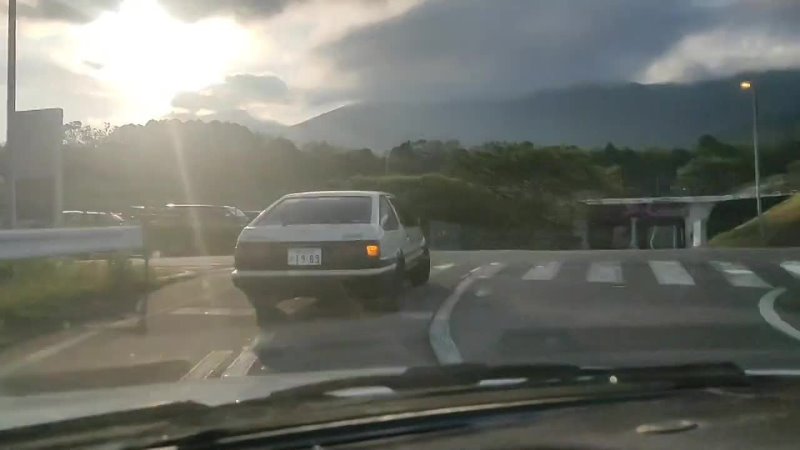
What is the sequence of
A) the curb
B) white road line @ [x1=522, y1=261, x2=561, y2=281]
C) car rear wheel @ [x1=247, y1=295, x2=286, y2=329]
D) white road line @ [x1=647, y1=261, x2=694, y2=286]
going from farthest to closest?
white road line @ [x1=522, y1=261, x2=561, y2=281] < the curb < white road line @ [x1=647, y1=261, x2=694, y2=286] < car rear wheel @ [x1=247, y1=295, x2=286, y2=329]

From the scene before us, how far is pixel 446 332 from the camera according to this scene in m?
9.50

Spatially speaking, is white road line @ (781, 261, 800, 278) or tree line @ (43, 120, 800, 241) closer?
white road line @ (781, 261, 800, 278)

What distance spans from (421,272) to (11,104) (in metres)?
7.01

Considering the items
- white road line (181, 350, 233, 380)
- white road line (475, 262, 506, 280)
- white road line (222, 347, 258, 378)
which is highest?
white road line (475, 262, 506, 280)

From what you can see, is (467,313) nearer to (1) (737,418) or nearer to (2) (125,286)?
(2) (125,286)

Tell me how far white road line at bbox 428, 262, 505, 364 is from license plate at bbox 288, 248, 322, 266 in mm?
1436

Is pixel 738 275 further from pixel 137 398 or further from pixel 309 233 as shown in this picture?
pixel 137 398

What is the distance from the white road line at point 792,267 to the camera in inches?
632

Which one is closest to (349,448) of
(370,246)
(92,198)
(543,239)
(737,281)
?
(370,246)

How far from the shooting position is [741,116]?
1393 inches

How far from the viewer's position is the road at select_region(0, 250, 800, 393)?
7633mm

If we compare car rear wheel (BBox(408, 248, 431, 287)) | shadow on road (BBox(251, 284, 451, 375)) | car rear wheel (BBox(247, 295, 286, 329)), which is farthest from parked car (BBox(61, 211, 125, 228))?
shadow on road (BBox(251, 284, 451, 375))

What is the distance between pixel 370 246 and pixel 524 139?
22755mm

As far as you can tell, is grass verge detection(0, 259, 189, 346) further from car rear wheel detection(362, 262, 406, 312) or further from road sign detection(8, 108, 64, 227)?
car rear wheel detection(362, 262, 406, 312)
